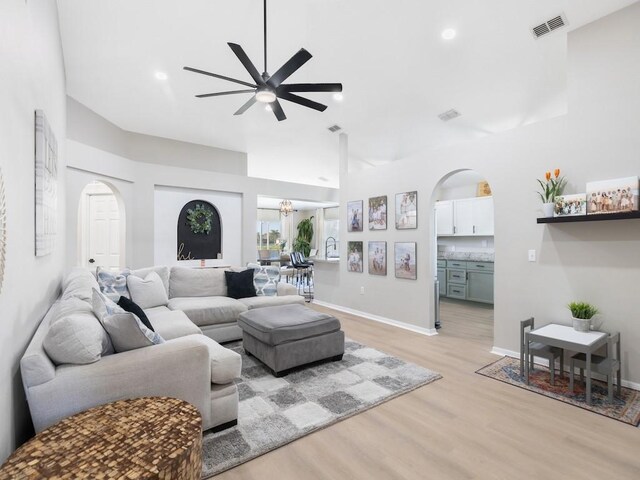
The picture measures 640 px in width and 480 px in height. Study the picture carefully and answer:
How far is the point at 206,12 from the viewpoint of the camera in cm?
301

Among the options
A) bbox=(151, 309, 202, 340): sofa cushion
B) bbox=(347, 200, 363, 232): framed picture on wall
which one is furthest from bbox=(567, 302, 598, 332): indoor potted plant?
bbox=(151, 309, 202, 340): sofa cushion

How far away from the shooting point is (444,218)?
7480 millimetres

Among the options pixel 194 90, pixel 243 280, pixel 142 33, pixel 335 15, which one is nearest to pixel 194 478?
pixel 243 280

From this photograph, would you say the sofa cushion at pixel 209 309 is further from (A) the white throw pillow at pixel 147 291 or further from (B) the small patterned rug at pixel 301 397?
(B) the small patterned rug at pixel 301 397

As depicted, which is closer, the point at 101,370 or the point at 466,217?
the point at 101,370

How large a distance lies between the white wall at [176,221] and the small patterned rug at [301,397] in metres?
3.04

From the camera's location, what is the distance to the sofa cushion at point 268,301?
4.31 m

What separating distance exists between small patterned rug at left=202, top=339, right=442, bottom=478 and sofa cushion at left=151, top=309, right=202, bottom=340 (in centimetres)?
69

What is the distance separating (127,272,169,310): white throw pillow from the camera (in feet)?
12.7

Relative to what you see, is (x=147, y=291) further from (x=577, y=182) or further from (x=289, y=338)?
(x=577, y=182)

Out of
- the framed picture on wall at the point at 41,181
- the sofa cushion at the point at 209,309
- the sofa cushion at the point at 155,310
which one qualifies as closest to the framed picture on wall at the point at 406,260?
the sofa cushion at the point at 209,309

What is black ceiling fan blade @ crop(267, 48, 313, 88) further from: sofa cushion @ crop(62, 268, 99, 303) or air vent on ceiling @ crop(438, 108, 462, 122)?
air vent on ceiling @ crop(438, 108, 462, 122)

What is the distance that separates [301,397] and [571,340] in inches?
93.3

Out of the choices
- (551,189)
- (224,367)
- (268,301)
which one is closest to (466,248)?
(551,189)
